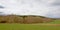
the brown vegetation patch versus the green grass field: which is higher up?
the brown vegetation patch

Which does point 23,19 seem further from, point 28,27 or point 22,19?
point 28,27

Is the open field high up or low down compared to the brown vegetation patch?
down

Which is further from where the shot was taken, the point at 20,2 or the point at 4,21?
the point at 20,2

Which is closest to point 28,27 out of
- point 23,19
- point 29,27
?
point 29,27

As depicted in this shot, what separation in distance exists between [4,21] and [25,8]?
0.26 metres

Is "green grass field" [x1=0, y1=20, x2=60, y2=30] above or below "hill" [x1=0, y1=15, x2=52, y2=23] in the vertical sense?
below

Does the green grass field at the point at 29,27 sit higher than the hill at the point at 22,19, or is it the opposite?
the hill at the point at 22,19

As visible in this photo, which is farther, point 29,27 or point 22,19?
point 22,19

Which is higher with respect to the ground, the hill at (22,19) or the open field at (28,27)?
the hill at (22,19)

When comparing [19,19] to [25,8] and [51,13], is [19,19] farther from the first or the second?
[51,13]

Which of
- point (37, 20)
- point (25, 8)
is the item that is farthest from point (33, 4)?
point (37, 20)

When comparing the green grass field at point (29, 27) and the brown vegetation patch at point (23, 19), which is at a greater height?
the brown vegetation patch at point (23, 19)

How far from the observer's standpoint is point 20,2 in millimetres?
1414

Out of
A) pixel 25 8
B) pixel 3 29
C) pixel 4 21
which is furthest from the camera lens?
pixel 25 8
